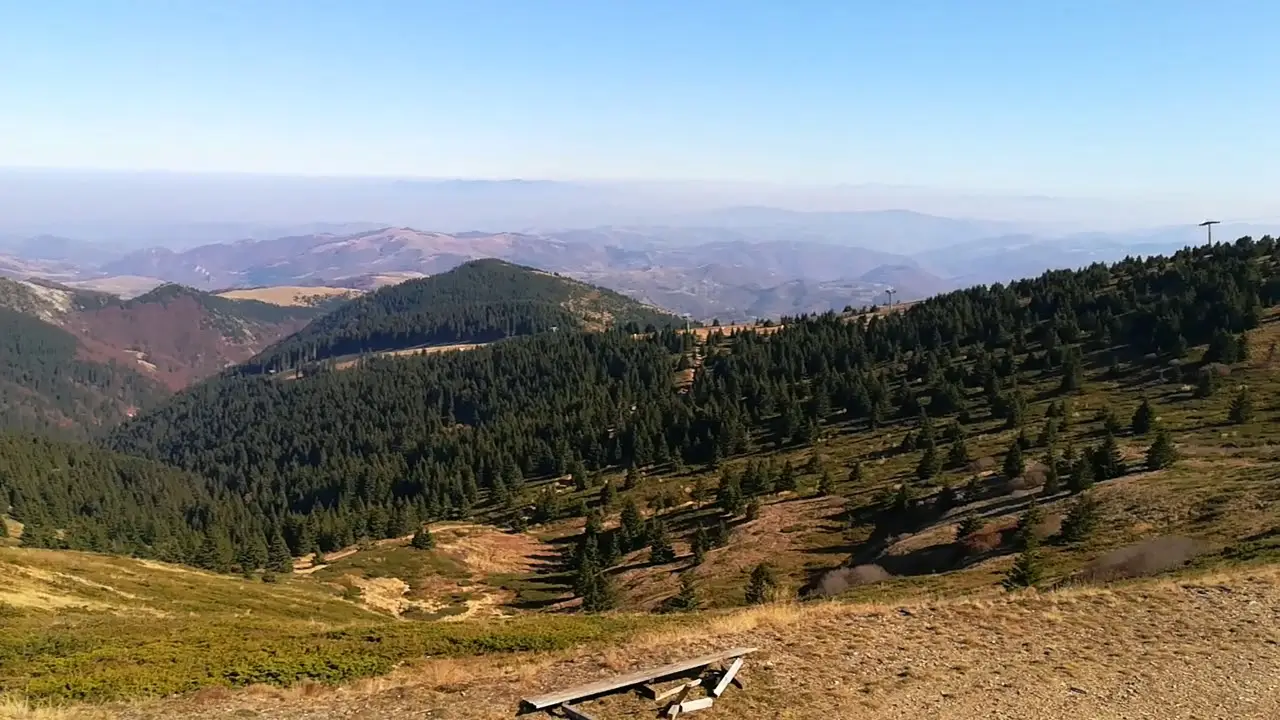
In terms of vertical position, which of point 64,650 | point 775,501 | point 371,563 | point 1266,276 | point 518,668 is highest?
point 1266,276

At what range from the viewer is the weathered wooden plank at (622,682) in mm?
18078

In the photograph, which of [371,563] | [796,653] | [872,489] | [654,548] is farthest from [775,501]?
[796,653]

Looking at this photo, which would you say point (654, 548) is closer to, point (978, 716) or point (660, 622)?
point (660, 622)

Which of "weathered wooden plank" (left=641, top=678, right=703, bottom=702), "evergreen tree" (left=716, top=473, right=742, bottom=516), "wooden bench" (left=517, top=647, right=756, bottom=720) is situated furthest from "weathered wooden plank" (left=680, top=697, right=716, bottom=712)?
"evergreen tree" (left=716, top=473, right=742, bottom=516)

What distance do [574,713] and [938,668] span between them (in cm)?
1057

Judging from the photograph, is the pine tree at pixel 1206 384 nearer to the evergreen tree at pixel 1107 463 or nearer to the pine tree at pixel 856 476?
the evergreen tree at pixel 1107 463

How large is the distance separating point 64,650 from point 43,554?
47.2 meters

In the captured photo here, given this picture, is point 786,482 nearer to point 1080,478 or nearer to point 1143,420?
point 1143,420

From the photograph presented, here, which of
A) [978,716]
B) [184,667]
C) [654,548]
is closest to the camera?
[978,716]

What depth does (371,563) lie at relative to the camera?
84.0 metres

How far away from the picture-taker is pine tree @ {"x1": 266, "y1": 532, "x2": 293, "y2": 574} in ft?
277

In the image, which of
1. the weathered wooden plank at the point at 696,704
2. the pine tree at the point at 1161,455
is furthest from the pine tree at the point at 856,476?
the weathered wooden plank at the point at 696,704

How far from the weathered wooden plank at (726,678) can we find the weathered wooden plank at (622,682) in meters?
0.59

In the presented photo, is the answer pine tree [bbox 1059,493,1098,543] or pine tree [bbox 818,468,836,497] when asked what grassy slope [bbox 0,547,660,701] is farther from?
pine tree [bbox 818,468,836,497]
